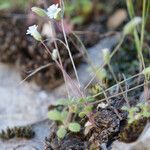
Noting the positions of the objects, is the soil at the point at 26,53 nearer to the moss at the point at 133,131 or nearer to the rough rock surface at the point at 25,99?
the rough rock surface at the point at 25,99

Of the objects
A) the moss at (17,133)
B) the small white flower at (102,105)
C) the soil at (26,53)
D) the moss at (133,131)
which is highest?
the soil at (26,53)

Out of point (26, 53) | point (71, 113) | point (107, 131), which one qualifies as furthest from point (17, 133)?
point (26, 53)

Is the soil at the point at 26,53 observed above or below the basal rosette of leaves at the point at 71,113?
above

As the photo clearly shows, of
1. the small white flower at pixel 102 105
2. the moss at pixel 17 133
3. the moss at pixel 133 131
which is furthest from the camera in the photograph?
the moss at pixel 17 133

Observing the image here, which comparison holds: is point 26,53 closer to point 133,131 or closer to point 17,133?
point 17,133

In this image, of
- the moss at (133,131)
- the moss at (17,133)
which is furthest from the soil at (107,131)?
the moss at (17,133)

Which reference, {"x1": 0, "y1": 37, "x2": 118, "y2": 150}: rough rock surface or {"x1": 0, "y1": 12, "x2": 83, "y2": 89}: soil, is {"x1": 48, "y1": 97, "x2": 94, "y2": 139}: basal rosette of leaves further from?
{"x1": 0, "y1": 12, "x2": 83, "y2": 89}: soil
